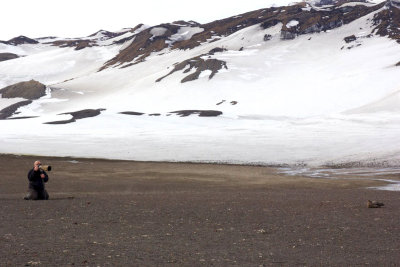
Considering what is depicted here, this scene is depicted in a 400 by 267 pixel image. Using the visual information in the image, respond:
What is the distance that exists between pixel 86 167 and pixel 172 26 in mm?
135401

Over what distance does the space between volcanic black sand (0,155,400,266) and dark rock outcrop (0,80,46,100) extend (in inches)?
3136

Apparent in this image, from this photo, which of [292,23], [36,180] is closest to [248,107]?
[292,23]

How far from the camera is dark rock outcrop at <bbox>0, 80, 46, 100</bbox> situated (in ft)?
329

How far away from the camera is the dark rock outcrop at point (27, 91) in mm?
100250

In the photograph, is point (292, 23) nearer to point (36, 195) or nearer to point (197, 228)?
point (36, 195)

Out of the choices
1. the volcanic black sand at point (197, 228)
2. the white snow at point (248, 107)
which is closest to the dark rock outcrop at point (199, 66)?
the white snow at point (248, 107)

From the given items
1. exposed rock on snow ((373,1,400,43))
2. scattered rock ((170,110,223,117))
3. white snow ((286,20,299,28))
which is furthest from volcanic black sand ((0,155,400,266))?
white snow ((286,20,299,28))

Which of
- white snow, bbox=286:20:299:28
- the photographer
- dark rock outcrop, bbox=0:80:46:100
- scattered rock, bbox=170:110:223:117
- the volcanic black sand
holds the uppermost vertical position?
white snow, bbox=286:20:299:28

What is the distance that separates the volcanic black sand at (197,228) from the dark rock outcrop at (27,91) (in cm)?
7966

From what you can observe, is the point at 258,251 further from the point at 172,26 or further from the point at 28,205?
the point at 172,26

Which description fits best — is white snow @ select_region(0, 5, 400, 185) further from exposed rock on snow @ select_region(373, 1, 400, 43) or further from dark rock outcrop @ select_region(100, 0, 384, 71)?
dark rock outcrop @ select_region(100, 0, 384, 71)

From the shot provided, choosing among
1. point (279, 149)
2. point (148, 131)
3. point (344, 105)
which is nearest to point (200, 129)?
point (148, 131)

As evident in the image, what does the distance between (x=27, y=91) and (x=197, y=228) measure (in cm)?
9565

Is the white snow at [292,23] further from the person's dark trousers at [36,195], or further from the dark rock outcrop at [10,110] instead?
the person's dark trousers at [36,195]
